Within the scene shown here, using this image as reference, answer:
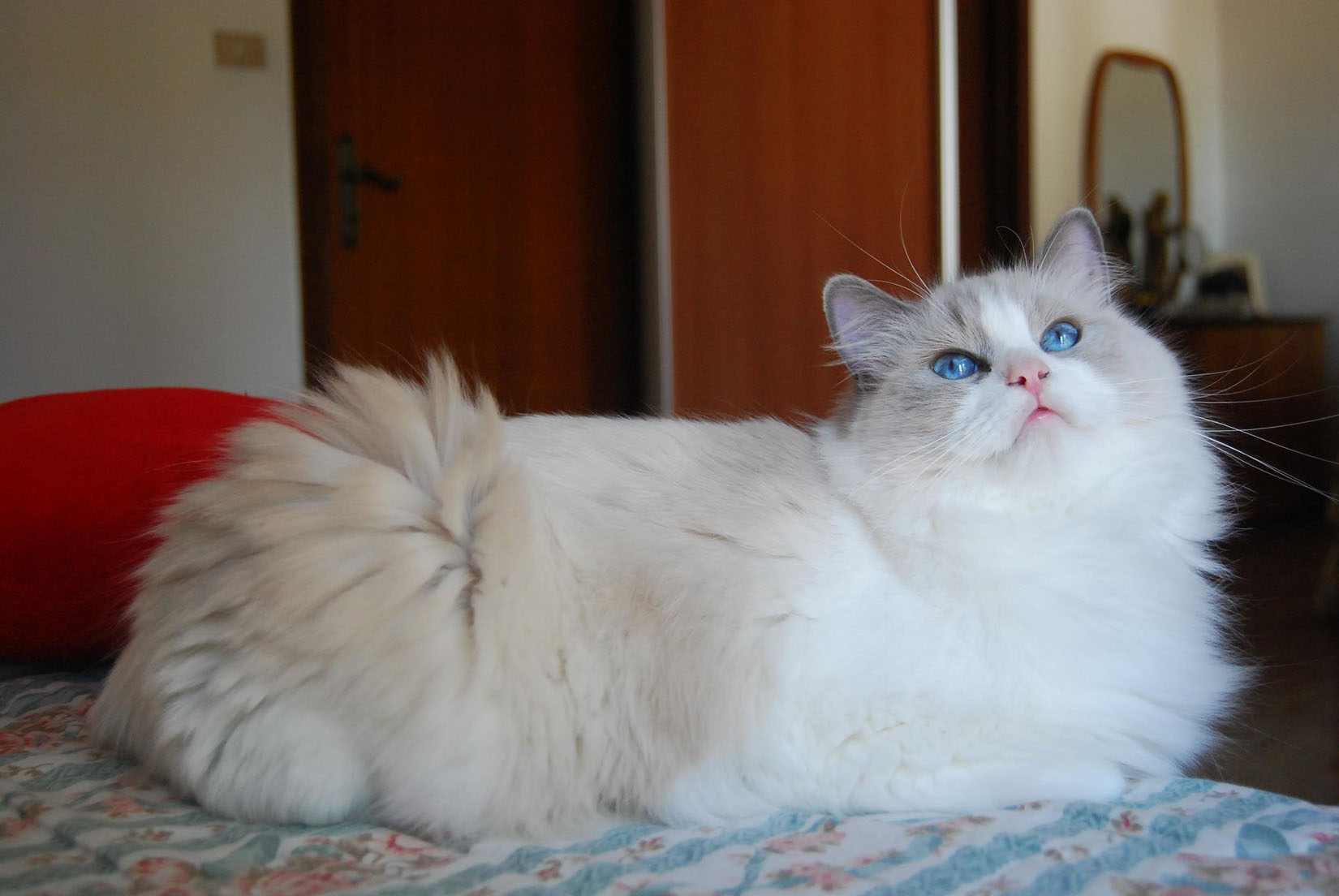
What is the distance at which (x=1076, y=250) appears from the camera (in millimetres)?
1261

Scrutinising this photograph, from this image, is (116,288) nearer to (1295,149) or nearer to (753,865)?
(753,865)

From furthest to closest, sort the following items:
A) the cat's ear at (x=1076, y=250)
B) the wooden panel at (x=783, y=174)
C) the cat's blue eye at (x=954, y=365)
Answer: the wooden panel at (x=783, y=174), the cat's ear at (x=1076, y=250), the cat's blue eye at (x=954, y=365)

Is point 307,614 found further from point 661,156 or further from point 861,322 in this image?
point 661,156

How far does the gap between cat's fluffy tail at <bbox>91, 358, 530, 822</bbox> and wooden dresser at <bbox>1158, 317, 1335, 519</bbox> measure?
3.54m

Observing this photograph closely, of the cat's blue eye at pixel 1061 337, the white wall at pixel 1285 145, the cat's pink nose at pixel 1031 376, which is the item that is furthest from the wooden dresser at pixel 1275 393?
the cat's pink nose at pixel 1031 376

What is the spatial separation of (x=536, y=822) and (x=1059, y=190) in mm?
3653

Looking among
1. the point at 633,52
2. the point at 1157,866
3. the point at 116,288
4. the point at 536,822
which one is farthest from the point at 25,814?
the point at 633,52

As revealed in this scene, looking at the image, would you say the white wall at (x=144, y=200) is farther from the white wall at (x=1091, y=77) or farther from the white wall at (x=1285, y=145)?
the white wall at (x=1285, y=145)

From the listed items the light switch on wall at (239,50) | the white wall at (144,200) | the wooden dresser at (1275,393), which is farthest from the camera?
the wooden dresser at (1275,393)

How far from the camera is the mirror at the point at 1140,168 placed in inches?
165

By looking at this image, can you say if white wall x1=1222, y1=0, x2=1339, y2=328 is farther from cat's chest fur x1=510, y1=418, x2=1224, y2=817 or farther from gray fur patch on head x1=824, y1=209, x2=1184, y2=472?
cat's chest fur x1=510, y1=418, x2=1224, y2=817

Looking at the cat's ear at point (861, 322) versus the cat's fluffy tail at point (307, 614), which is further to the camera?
the cat's ear at point (861, 322)

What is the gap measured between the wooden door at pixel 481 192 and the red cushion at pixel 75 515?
6.04ft

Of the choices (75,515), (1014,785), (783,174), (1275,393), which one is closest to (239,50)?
(783,174)
